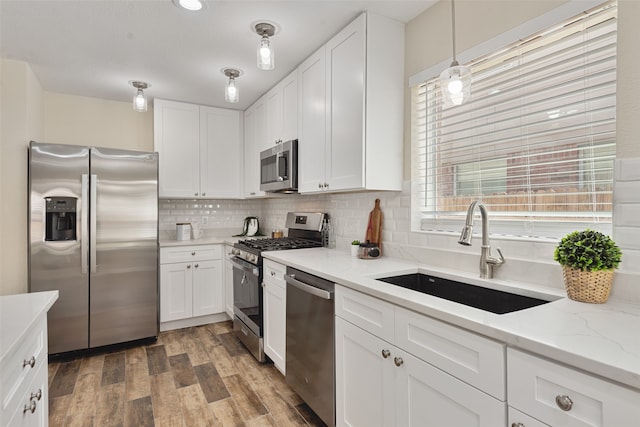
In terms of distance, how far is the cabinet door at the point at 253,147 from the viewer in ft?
11.7

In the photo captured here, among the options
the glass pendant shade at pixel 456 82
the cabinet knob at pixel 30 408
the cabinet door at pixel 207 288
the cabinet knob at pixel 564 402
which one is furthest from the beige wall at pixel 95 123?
the cabinet knob at pixel 564 402

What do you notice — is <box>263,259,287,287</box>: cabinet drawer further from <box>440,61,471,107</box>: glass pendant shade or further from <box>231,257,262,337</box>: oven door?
<box>440,61,471,107</box>: glass pendant shade

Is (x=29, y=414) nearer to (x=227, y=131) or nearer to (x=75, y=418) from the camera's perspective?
(x=75, y=418)

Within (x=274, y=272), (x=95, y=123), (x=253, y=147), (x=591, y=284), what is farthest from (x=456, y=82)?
(x=95, y=123)

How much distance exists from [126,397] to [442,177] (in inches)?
100

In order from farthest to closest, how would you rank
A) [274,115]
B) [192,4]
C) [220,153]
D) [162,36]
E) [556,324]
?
[220,153]
[274,115]
[162,36]
[192,4]
[556,324]

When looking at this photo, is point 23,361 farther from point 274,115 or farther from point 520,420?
point 274,115

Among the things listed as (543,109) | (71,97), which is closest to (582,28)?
(543,109)

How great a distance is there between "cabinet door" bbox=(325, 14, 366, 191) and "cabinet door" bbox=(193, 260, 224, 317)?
1.94 m

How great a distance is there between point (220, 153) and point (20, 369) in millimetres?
3130

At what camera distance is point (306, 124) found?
264 centimetres

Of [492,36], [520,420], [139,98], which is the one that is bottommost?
[520,420]

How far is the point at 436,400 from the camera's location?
118 cm

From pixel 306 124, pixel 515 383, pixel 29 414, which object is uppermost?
pixel 306 124
